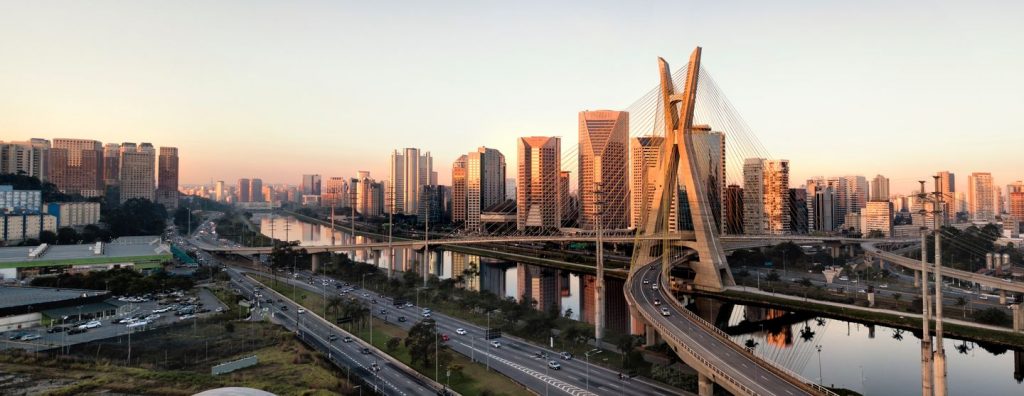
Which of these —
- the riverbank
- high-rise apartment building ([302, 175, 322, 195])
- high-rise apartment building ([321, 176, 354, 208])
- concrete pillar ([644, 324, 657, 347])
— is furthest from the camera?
high-rise apartment building ([302, 175, 322, 195])

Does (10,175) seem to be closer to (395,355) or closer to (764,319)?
(395,355)

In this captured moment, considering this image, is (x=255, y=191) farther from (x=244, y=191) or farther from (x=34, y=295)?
(x=34, y=295)

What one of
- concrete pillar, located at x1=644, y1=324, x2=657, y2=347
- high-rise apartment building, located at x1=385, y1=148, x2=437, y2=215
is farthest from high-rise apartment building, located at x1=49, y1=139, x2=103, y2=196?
concrete pillar, located at x1=644, y1=324, x2=657, y2=347

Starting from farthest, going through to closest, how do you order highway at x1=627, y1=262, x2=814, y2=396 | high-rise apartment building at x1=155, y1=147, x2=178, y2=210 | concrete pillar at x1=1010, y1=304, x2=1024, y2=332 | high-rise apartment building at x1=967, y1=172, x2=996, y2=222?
high-rise apartment building at x1=155, y1=147, x2=178, y2=210 → high-rise apartment building at x1=967, y1=172, x2=996, y2=222 → concrete pillar at x1=1010, y1=304, x2=1024, y2=332 → highway at x1=627, y1=262, x2=814, y2=396

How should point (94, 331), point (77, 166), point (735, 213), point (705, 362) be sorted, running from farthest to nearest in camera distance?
point (77, 166) < point (735, 213) < point (94, 331) < point (705, 362)

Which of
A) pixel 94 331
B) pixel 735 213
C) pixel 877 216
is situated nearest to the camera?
pixel 94 331

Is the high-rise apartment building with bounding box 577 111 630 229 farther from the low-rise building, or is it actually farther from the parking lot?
the low-rise building

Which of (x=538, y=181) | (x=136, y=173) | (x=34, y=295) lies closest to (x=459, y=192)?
(x=538, y=181)
